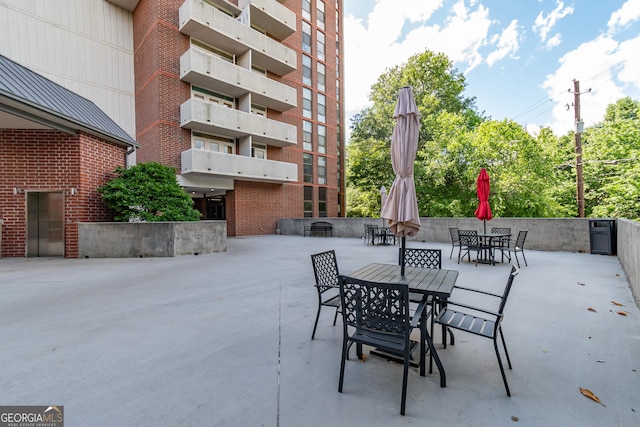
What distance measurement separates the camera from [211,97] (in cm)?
1697

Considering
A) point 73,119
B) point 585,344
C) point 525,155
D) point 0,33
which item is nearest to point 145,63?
point 0,33

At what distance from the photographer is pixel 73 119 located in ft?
25.9

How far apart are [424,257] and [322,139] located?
20955 mm

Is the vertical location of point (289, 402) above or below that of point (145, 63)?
below

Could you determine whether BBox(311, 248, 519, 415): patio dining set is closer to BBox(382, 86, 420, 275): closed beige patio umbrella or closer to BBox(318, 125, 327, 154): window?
BBox(382, 86, 420, 275): closed beige patio umbrella

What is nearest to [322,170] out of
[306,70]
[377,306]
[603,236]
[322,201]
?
[322,201]

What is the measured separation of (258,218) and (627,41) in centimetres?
2456

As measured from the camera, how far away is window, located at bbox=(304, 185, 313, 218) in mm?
22344

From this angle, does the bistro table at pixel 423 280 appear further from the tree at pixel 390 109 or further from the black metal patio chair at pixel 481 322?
the tree at pixel 390 109

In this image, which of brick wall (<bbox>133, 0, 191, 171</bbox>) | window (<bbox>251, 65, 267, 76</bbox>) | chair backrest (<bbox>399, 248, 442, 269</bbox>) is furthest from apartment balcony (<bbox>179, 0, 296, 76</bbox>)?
chair backrest (<bbox>399, 248, 442, 269</bbox>)

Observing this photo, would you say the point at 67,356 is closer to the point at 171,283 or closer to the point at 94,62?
the point at 171,283

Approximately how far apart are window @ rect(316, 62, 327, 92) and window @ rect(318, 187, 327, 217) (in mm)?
8524

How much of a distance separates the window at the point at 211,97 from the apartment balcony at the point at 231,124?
148 centimetres

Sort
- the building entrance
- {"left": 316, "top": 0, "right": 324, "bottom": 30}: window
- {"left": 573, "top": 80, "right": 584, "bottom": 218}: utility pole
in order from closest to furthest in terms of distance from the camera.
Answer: {"left": 573, "top": 80, "right": 584, "bottom": 218}: utility pole, the building entrance, {"left": 316, "top": 0, "right": 324, "bottom": 30}: window
